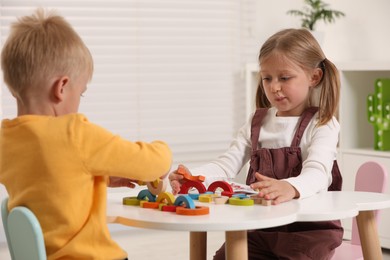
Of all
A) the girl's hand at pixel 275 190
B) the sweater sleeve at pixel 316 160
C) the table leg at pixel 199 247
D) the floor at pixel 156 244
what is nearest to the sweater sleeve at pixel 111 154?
the girl's hand at pixel 275 190

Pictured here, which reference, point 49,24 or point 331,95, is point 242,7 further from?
point 49,24

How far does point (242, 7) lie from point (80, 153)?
3.01m

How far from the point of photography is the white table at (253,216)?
154 centimetres

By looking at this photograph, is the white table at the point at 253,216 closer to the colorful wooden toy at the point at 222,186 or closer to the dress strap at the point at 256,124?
the colorful wooden toy at the point at 222,186

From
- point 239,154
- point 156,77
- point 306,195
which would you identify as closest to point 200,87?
point 156,77

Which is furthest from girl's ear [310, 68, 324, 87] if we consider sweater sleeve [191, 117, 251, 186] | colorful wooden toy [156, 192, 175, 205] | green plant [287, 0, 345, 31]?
green plant [287, 0, 345, 31]

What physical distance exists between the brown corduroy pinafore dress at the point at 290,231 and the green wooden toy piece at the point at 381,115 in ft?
4.70

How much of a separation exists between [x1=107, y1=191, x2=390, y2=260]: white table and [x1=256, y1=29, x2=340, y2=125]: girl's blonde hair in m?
0.33

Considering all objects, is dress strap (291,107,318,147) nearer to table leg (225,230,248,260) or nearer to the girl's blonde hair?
the girl's blonde hair

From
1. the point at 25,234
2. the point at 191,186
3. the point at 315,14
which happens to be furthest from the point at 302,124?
the point at 315,14

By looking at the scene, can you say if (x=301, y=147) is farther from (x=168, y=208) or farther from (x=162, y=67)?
(x=162, y=67)

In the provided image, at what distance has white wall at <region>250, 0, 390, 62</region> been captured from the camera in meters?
4.13

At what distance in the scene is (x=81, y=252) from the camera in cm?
155

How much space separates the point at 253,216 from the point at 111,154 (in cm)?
33
